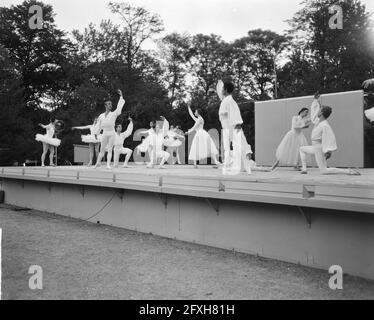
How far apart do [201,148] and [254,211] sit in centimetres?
687

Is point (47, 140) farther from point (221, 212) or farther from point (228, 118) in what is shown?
point (221, 212)

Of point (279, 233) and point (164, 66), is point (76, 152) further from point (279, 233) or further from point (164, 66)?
point (279, 233)

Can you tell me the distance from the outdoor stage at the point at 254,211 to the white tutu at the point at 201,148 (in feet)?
12.3

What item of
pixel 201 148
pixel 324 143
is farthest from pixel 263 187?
pixel 201 148

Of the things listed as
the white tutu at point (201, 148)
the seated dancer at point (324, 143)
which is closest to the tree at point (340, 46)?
the white tutu at point (201, 148)

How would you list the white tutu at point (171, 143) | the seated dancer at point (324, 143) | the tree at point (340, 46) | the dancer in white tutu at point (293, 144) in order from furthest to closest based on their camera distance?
the tree at point (340, 46) → the white tutu at point (171, 143) → the dancer in white tutu at point (293, 144) → the seated dancer at point (324, 143)

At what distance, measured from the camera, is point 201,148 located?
45.4ft

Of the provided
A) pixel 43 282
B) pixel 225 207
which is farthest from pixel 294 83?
pixel 43 282

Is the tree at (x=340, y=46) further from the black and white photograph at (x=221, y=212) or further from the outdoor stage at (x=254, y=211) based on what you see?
the outdoor stage at (x=254, y=211)

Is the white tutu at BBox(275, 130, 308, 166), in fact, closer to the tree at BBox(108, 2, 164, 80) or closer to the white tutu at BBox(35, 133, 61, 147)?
the white tutu at BBox(35, 133, 61, 147)

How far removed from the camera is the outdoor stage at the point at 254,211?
566cm

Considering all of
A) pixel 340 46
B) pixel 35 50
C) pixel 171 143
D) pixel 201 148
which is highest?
pixel 35 50

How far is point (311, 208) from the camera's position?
20.2 feet

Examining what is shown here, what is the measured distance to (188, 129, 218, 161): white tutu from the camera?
13711 millimetres
